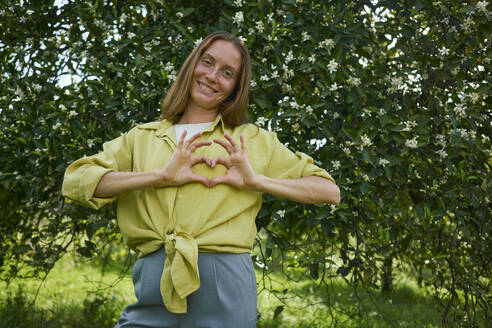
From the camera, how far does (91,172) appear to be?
1493 millimetres

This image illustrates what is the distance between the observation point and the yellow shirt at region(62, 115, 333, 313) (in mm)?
1417

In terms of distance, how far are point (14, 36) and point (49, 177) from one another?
891mm

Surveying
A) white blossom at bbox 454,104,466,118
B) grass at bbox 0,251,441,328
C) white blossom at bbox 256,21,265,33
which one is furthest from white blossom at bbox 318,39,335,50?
grass at bbox 0,251,441,328

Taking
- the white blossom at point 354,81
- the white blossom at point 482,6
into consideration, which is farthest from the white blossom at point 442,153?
the white blossom at point 482,6

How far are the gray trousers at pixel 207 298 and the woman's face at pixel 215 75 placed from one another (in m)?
0.54

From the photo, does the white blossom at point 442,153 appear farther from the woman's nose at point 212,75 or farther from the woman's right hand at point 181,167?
the woman's right hand at point 181,167

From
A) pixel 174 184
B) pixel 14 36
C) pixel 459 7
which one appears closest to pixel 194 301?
pixel 174 184

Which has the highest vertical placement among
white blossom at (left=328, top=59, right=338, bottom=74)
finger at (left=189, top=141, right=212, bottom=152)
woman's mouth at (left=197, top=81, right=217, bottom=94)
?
white blossom at (left=328, top=59, right=338, bottom=74)

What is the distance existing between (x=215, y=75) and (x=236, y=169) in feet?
1.24

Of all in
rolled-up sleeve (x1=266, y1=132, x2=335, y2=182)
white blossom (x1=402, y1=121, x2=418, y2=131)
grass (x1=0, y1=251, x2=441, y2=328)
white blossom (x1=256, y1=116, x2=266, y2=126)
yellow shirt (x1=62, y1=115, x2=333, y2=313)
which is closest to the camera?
yellow shirt (x1=62, y1=115, x2=333, y2=313)

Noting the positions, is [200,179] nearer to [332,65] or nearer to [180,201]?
[180,201]

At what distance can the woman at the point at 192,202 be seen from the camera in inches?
57.0

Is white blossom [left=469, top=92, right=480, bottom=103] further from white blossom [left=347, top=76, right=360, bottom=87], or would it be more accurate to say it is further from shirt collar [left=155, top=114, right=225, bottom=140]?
shirt collar [left=155, top=114, right=225, bottom=140]

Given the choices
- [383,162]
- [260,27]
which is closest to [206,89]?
[260,27]
